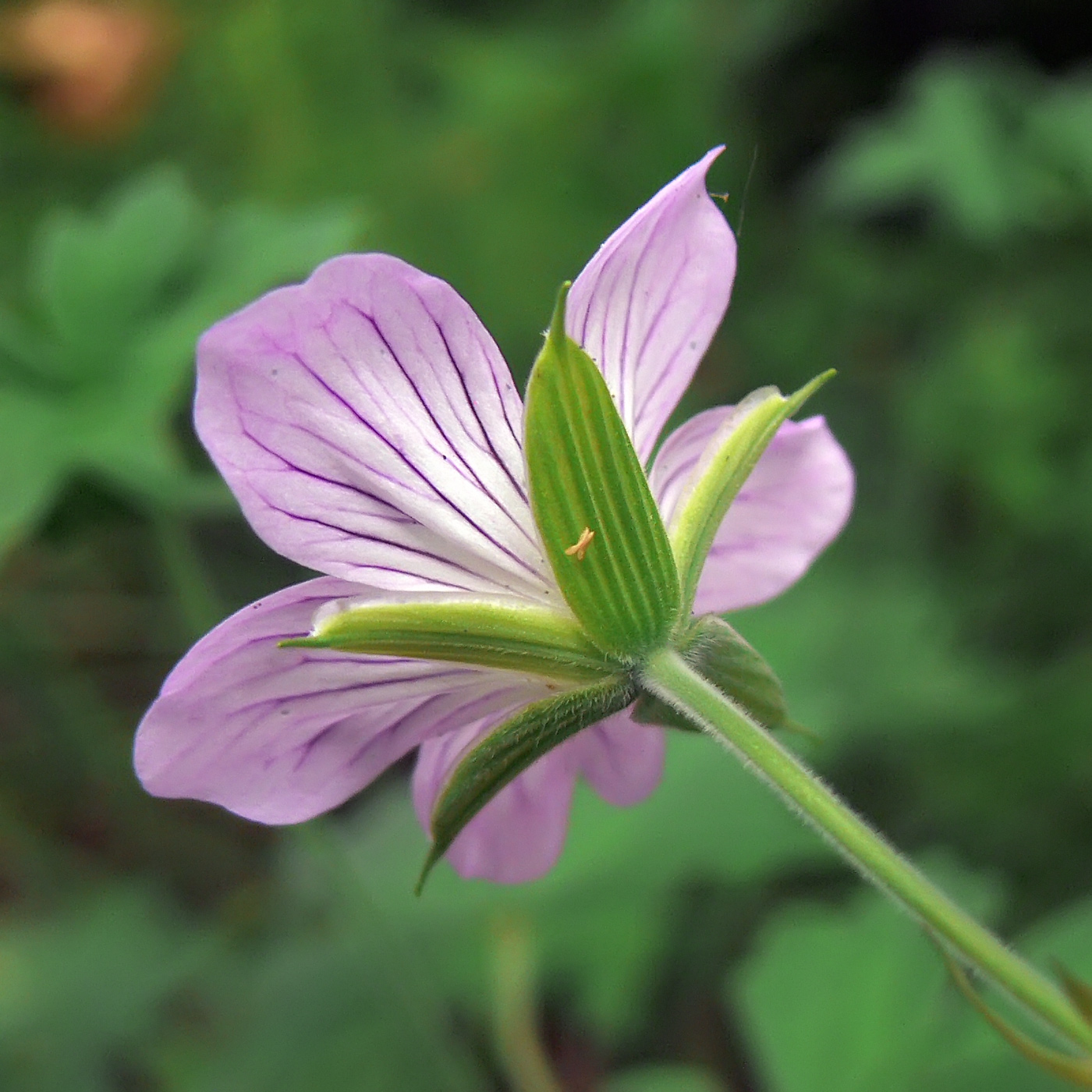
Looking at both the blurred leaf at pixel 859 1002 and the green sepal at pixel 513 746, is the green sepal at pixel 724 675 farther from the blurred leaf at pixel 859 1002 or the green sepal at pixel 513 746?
the blurred leaf at pixel 859 1002

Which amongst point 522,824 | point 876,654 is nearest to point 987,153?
point 876,654

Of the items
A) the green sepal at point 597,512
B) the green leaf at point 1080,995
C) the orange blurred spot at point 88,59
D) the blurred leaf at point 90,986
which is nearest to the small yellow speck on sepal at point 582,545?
the green sepal at point 597,512

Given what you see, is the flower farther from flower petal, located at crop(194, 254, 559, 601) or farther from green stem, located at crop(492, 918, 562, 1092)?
green stem, located at crop(492, 918, 562, 1092)

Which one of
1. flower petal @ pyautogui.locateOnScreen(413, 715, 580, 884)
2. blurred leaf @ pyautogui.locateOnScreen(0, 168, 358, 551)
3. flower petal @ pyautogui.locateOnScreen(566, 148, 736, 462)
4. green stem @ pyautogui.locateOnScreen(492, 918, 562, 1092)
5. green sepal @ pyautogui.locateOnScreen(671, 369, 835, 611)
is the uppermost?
blurred leaf @ pyautogui.locateOnScreen(0, 168, 358, 551)

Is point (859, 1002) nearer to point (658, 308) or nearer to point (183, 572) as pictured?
point (183, 572)

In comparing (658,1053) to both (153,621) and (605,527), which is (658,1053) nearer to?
(153,621)

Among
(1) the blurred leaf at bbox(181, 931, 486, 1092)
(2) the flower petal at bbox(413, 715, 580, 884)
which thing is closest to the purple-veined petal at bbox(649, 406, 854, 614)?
(2) the flower petal at bbox(413, 715, 580, 884)

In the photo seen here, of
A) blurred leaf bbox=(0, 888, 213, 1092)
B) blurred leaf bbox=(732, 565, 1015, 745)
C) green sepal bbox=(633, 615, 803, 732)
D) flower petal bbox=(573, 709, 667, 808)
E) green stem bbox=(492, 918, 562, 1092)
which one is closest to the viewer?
green sepal bbox=(633, 615, 803, 732)
